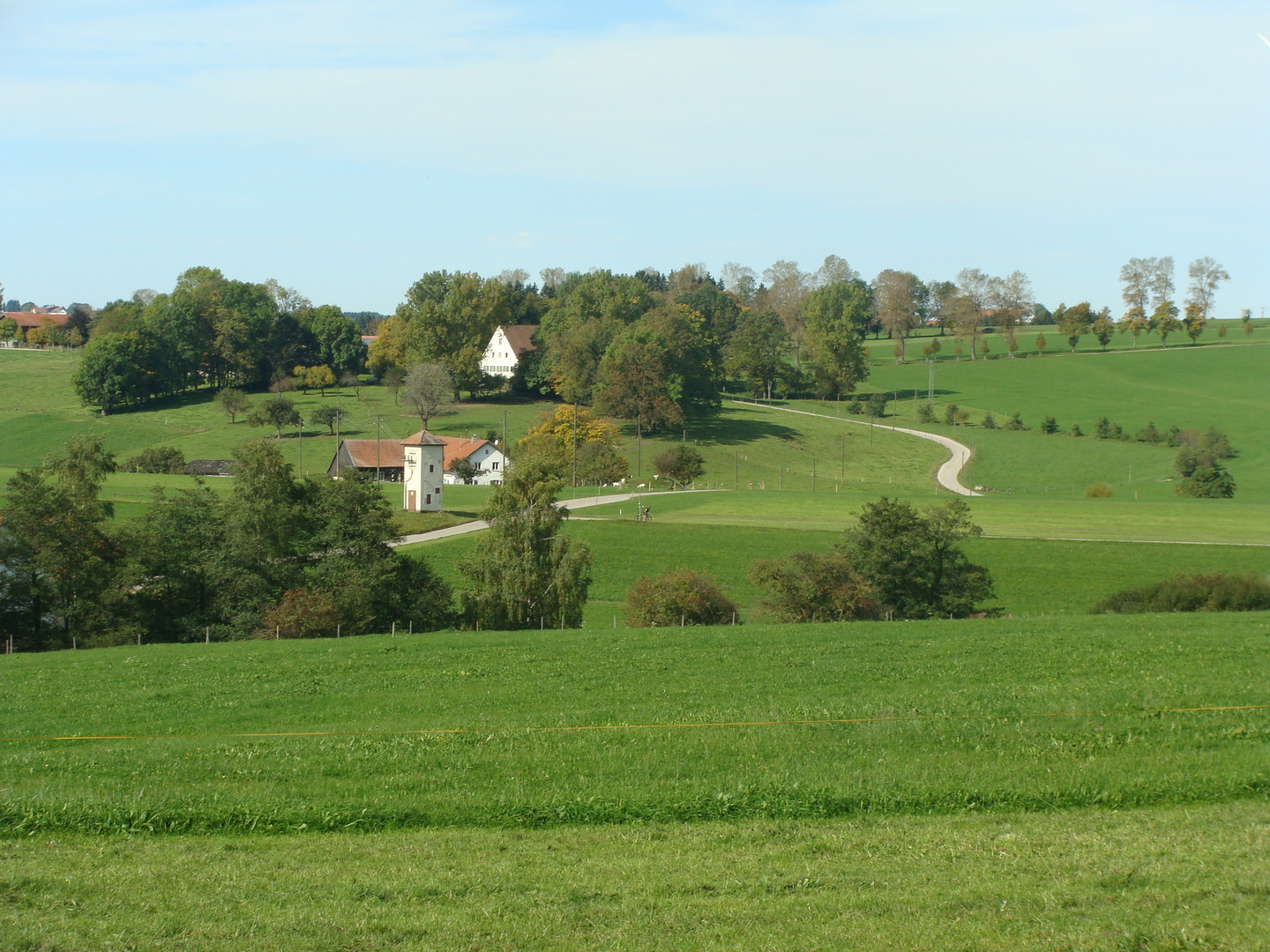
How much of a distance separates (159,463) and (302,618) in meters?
57.7

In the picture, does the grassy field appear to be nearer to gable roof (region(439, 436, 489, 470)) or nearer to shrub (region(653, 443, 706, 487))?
shrub (region(653, 443, 706, 487))

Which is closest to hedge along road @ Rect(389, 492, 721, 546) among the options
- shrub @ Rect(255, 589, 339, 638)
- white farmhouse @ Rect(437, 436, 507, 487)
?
shrub @ Rect(255, 589, 339, 638)

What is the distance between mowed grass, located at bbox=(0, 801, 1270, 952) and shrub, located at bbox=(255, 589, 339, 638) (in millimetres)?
23566

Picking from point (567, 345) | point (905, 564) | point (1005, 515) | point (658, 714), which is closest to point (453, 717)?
point (658, 714)

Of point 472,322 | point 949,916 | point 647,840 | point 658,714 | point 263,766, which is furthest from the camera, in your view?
point 472,322

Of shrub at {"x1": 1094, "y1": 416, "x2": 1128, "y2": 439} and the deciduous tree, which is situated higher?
the deciduous tree

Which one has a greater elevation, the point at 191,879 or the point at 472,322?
the point at 472,322

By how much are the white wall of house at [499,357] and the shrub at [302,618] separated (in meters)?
90.0

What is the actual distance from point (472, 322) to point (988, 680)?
373ft

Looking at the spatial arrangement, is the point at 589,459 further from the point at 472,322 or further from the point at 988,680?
the point at 988,680

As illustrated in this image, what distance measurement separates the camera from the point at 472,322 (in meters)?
123

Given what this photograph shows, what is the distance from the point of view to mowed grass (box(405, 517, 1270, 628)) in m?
42.6

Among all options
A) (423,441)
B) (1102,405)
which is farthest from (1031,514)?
(1102,405)

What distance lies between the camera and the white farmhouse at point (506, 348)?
406 ft
